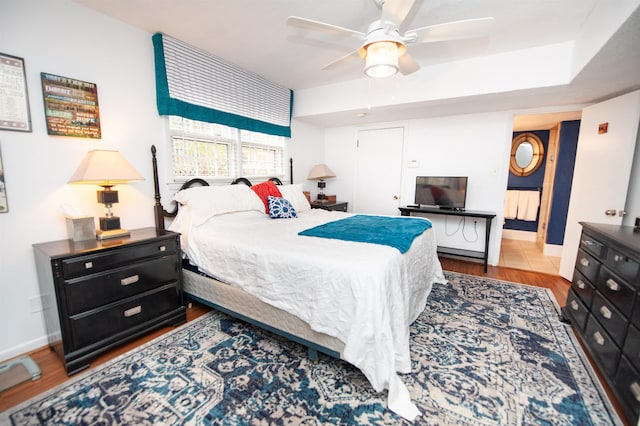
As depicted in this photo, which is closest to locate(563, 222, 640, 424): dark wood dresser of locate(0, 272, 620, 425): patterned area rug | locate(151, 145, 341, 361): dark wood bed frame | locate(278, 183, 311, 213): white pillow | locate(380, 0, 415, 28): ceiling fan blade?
locate(0, 272, 620, 425): patterned area rug

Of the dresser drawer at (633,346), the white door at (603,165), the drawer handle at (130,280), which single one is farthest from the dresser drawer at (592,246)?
the drawer handle at (130,280)

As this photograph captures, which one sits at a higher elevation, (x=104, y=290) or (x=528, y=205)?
(x=528, y=205)

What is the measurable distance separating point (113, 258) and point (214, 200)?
3.24 feet

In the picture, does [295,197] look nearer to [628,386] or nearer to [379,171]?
[379,171]

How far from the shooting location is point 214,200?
2.68 meters

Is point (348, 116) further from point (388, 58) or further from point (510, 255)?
point (510, 255)

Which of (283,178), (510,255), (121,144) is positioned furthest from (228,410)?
(510,255)

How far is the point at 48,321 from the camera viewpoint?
1.93 meters

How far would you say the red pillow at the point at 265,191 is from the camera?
126 inches

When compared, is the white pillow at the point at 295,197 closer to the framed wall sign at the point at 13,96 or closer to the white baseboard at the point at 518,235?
the framed wall sign at the point at 13,96

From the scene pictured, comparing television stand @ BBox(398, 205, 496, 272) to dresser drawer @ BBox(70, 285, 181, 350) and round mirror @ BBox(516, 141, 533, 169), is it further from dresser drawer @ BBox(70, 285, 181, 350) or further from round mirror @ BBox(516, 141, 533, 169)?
dresser drawer @ BBox(70, 285, 181, 350)

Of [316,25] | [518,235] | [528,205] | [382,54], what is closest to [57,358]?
[316,25]

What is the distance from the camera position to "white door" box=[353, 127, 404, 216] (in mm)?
4544

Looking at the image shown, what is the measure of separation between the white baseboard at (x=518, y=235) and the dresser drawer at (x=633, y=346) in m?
4.57
